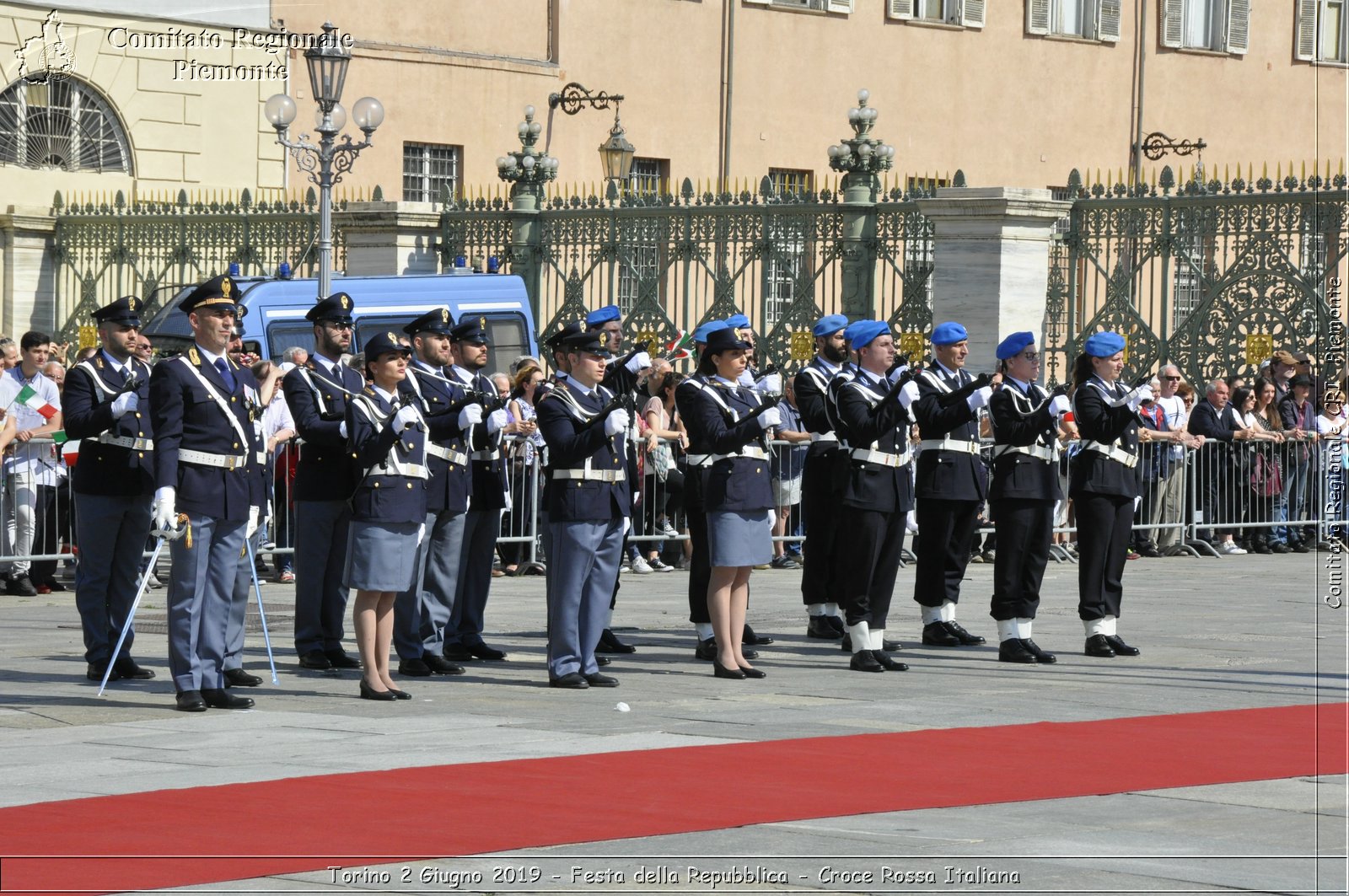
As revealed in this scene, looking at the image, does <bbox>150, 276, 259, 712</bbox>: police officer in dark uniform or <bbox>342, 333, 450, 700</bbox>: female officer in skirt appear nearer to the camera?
<bbox>150, 276, 259, 712</bbox>: police officer in dark uniform

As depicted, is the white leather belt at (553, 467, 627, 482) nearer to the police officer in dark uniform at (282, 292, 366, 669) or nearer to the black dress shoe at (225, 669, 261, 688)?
the police officer in dark uniform at (282, 292, 366, 669)

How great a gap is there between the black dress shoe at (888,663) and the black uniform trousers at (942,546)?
121 centimetres

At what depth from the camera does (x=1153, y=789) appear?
8477mm

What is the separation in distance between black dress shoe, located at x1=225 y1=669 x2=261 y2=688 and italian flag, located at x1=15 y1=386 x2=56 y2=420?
5.17m

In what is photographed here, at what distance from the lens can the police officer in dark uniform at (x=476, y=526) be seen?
1242 centimetres

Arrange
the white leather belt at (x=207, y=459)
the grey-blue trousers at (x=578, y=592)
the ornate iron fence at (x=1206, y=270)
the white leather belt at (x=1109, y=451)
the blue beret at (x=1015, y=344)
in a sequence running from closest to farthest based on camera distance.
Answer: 1. the white leather belt at (x=207, y=459)
2. the grey-blue trousers at (x=578, y=592)
3. the blue beret at (x=1015, y=344)
4. the white leather belt at (x=1109, y=451)
5. the ornate iron fence at (x=1206, y=270)

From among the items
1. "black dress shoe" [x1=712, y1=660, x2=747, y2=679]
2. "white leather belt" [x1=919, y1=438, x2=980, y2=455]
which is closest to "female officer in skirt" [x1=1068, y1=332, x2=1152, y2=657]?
"white leather belt" [x1=919, y1=438, x2=980, y2=455]

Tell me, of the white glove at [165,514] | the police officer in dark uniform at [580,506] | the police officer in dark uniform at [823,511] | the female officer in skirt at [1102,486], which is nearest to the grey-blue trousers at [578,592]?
the police officer in dark uniform at [580,506]

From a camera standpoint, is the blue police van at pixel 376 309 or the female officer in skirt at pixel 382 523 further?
the blue police van at pixel 376 309

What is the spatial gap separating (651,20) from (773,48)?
2209 mm

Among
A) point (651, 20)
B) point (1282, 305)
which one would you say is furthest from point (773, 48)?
point (1282, 305)

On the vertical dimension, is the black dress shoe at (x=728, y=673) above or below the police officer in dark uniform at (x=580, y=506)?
below

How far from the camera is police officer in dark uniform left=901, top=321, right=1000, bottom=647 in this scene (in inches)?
506

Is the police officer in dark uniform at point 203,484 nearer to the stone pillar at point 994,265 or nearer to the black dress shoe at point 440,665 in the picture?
the black dress shoe at point 440,665
